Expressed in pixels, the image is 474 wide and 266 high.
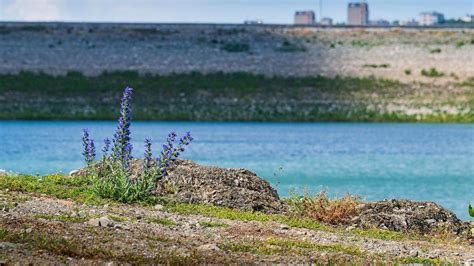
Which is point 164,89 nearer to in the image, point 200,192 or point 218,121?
point 218,121

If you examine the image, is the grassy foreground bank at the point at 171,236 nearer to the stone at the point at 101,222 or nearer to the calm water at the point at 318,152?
the stone at the point at 101,222

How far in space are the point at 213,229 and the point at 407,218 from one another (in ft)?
9.82

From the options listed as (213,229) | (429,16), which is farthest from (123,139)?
(429,16)

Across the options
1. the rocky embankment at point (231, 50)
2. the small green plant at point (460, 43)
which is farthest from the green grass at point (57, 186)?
the small green plant at point (460, 43)

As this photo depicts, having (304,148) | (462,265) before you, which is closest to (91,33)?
(304,148)

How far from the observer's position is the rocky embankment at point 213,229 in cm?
1169

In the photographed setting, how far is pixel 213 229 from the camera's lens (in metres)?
14.1

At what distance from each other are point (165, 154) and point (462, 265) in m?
5.07

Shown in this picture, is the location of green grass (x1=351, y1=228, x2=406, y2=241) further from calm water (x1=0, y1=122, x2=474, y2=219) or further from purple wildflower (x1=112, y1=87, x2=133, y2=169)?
calm water (x1=0, y1=122, x2=474, y2=219)

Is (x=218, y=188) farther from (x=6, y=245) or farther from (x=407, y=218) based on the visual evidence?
(x=6, y=245)

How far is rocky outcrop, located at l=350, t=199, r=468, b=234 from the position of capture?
15.8m

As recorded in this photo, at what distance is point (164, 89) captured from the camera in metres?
65.6

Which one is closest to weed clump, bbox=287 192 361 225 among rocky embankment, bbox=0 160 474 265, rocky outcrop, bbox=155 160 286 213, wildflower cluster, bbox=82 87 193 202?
rocky embankment, bbox=0 160 474 265

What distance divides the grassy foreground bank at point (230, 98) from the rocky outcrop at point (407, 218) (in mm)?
46389
